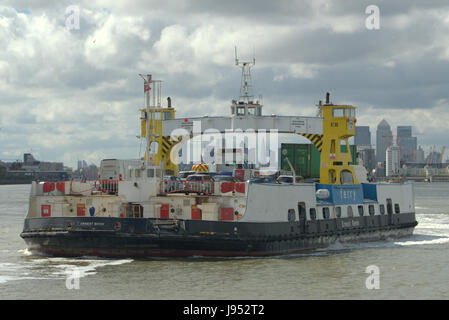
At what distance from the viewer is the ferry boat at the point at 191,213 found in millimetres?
30922

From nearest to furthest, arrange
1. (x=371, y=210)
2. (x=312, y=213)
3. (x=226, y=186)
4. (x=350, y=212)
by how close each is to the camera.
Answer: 1. (x=226, y=186)
2. (x=312, y=213)
3. (x=350, y=212)
4. (x=371, y=210)

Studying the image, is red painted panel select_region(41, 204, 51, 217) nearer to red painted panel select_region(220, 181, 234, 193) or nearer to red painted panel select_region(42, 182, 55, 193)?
red painted panel select_region(42, 182, 55, 193)

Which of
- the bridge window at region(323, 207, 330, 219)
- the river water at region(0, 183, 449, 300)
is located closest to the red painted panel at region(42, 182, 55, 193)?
the river water at region(0, 183, 449, 300)

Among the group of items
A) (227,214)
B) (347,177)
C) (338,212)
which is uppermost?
(347,177)

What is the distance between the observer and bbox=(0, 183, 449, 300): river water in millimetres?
24828

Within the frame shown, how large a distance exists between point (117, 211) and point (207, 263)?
18.0 ft

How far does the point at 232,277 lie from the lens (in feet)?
90.3

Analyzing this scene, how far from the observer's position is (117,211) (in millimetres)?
32969

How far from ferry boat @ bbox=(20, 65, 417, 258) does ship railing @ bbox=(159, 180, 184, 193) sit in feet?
0.24

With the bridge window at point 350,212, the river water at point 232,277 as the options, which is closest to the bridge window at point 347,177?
the bridge window at point 350,212

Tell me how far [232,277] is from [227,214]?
5298 mm

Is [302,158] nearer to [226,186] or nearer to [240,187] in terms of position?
[226,186]

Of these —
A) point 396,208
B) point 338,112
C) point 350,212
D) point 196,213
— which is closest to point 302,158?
point 396,208

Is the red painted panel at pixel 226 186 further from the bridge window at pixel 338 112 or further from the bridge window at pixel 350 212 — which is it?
the bridge window at pixel 338 112
